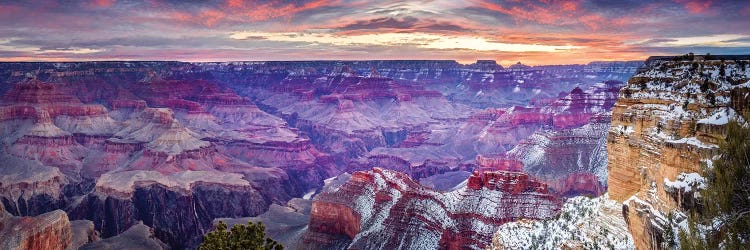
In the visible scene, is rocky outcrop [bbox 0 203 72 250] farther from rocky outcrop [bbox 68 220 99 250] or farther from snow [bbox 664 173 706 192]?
snow [bbox 664 173 706 192]

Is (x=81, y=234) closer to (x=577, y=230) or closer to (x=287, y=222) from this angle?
(x=287, y=222)

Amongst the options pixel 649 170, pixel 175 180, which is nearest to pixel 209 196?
pixel 175 180

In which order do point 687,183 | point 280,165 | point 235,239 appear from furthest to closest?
1. point 280,165
2. point 235,239
3. point 687,183

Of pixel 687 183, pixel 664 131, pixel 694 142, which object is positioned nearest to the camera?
pixel 687 183

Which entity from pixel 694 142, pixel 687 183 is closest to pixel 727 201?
pixel 687 183

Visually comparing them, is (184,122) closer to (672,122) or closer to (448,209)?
(448,209)

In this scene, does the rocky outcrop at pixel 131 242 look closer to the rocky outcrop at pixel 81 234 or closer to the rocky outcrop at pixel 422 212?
the rocky outcrop at pixel 81 234
